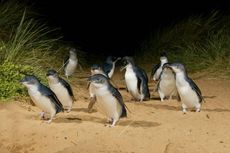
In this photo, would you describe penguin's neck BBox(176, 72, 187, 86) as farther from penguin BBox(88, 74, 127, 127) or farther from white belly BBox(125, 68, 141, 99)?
penguin BBox(88, 74, 127, 127)

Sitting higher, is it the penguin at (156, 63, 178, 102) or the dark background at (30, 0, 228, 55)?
the dark background at (30, 0, 228, 55)

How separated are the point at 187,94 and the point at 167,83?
967 millimetres

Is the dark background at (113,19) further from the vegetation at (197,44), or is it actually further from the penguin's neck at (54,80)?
the penguin's neck at (54,80)

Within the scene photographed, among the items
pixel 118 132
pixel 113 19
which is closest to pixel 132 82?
pixel 118 132

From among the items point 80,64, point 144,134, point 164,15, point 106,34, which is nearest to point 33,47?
point 80,64

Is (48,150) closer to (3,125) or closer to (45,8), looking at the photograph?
(3,125)

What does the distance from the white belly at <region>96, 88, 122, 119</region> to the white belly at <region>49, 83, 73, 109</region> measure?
2.94 feet

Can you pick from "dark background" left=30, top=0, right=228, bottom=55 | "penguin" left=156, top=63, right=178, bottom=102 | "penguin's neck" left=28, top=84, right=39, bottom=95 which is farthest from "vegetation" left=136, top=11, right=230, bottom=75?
"penguin's neck" left=28, top=84, right=39, bottom=95

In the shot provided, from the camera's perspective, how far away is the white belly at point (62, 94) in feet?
26.8

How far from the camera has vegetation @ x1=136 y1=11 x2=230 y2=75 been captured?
12.5m

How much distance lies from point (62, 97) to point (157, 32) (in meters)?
7.62

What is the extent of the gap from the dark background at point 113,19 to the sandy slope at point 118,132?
759 cm

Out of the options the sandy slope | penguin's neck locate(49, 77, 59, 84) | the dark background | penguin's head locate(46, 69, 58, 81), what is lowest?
the sandy slope

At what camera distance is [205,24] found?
49.4 feet
